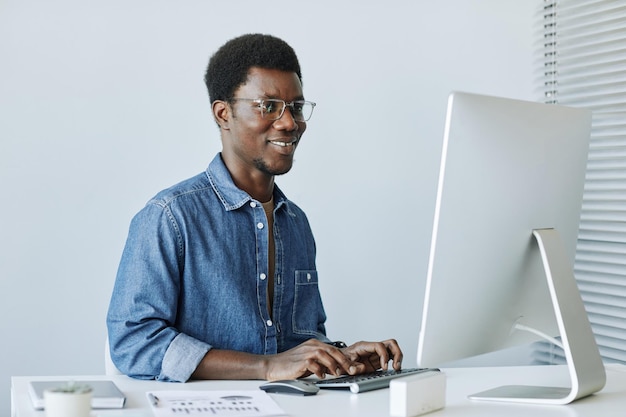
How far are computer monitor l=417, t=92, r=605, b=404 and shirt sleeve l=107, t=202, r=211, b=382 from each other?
2.05ft

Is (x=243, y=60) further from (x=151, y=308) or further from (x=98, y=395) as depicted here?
(x=98, y=395)

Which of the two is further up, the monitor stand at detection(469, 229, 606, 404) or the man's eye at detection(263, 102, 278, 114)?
the man's eye at detection(263, 102, 278, 114)

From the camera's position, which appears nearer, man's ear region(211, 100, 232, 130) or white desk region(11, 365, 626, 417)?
white desk region(11, 365, 626, 417)

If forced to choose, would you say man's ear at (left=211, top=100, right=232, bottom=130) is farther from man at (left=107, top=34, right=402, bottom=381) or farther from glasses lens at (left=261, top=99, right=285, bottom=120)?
glasses lens at (left=261, top=99, right=285, bottom=120)

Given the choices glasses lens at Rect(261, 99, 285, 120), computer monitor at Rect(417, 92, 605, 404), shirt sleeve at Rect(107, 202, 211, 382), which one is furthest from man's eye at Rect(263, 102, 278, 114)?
computer monitor at Rect(417, 92, 605, 404)

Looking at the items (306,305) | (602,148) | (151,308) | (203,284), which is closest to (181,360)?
(151,308)

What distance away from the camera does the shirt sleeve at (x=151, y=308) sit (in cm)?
188

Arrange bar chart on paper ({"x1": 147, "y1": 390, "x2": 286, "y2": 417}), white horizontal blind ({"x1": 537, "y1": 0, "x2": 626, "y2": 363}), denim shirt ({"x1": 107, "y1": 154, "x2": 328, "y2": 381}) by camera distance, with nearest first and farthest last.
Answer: bar chart on paper ({"x1": 147, "y1": 390, "x2": 286, "y2": 417}) → denim shirt ({"x1": 107, "y1": 154, "x2": 328, "y2": 381}) → white horizontal blind ({"x1": 537, "y1": 0, "x2": 626, "y2": 363})

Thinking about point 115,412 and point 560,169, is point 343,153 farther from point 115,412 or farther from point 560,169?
point 115,412

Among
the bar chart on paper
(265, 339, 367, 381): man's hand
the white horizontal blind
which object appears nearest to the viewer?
the bar chart on paper

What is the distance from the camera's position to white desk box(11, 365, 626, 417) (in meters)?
1.55

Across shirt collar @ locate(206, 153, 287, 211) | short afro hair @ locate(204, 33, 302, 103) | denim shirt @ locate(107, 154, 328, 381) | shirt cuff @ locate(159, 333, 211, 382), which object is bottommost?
shirt cuff @ locate(159, 333, 211, 382)

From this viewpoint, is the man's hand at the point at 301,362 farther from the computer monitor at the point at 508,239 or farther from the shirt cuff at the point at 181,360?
the computer monitor at the point at 508,239

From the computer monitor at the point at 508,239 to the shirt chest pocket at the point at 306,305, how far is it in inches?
26.2
